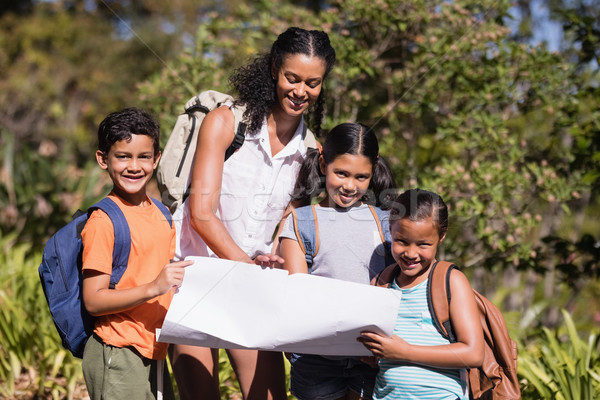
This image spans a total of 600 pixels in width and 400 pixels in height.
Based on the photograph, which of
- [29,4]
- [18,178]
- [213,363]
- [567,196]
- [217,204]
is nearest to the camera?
[217,204]

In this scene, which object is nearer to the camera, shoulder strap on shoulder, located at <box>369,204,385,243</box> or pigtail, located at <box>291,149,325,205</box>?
shoulder strap on shoulder, located at <box>369,204,385,243</box>

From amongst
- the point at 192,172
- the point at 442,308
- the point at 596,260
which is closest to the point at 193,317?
the point at 192,172

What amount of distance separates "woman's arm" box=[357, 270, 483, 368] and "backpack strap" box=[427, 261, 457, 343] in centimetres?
2

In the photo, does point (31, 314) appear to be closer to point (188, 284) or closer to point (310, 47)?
point (188, 284)

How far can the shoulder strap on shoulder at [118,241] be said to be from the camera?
6.44ft

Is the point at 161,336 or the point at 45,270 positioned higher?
the point at 45,270

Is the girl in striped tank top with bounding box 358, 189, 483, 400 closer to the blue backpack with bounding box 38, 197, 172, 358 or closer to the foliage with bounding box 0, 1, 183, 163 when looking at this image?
the blue backpack with bounding box 38, 197, 172, 358

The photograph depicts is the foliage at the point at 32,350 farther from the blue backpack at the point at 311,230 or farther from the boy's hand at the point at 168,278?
the blue backpack at the point at 311,230

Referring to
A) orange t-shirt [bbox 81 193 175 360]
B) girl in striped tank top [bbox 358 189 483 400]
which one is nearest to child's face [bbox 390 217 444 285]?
girl in striped tank top [bbox 358 189 483 400]

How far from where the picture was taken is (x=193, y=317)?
1922mm

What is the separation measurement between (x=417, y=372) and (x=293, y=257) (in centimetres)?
58

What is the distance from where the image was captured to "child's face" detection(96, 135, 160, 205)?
6.73 ft

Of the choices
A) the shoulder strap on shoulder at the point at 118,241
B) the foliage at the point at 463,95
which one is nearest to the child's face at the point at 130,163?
the shoulder strap on shoulder at the point at 118,241

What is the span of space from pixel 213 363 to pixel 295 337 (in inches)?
25.6
